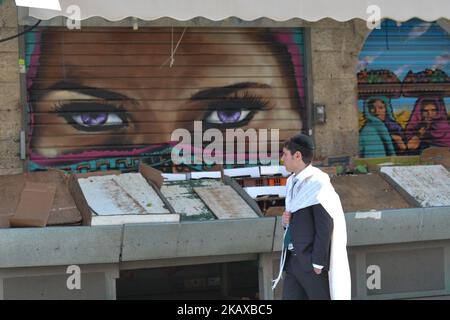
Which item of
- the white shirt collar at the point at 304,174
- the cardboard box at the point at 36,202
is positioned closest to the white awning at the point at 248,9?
the cardboard box at the point at 36,202

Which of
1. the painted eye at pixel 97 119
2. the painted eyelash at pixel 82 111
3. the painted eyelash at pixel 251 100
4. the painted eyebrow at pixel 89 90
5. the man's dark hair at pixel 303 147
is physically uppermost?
the painted eyebrow at pixel 89 90

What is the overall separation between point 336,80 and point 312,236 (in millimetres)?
4544

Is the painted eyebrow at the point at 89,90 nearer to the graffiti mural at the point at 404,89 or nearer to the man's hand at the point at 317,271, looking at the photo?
the graffiti mural at the point at 404,89

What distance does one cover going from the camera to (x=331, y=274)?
4426 millimetres

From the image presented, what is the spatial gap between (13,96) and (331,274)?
456 centimetres

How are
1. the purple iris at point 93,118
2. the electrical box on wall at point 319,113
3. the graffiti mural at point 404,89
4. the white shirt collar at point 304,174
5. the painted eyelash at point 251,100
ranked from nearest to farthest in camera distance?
1. the white shirt collar at point 304,174
2. the purple iris at point 93,118
3. the painted eyelash at point 251,100
4. the electrical box on wall at point 319,113
5. the graffiti mural at point 404,89

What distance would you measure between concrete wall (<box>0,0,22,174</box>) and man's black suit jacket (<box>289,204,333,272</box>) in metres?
4.18

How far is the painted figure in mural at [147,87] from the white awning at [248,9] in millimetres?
1577

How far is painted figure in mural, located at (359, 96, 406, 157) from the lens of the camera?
892 centimetres

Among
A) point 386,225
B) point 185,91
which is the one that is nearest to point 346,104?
point 185,91

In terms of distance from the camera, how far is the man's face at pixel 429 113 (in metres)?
9.14

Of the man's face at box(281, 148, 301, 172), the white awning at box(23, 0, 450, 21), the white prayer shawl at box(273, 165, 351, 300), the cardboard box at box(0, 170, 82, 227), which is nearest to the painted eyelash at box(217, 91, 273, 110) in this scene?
the white awning at box(23, 0, 450, 21)

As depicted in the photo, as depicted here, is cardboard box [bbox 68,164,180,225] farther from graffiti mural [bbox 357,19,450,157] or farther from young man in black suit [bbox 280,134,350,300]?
graffiti mural [bbox 357,19,450,157]

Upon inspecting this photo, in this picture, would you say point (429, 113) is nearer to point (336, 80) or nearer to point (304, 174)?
point (336, 80)
